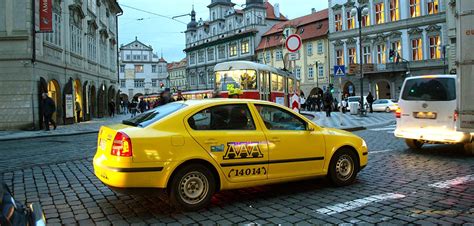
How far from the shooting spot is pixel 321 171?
6.54m

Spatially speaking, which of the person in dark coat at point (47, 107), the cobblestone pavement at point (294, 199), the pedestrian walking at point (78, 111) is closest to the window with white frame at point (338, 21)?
the pedestrian walking at point (78, 111)

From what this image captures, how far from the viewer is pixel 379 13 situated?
52.2 metres

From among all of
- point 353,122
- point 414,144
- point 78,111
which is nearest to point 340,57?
point 353,122

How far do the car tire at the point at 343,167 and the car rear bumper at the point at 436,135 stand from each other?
384 cm

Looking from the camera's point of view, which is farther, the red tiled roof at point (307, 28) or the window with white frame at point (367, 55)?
the red tiled roof at point (307, 28)

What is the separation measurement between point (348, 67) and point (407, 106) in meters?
44.8

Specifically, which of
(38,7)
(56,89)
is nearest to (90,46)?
(56,89)

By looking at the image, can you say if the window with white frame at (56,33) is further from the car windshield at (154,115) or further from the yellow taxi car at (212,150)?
the yellow taxi car at (212,150)

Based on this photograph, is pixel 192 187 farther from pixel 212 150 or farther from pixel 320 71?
pixel 320 71

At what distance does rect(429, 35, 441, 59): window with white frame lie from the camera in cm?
4719

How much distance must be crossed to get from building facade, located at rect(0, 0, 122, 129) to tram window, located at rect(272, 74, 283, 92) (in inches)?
476

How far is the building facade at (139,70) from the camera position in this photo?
110 meters

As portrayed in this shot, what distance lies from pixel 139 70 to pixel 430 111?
107m

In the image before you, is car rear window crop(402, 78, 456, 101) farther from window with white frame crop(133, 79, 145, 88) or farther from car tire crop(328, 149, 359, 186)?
window with white frame crop(133, 79, 145, 88)
